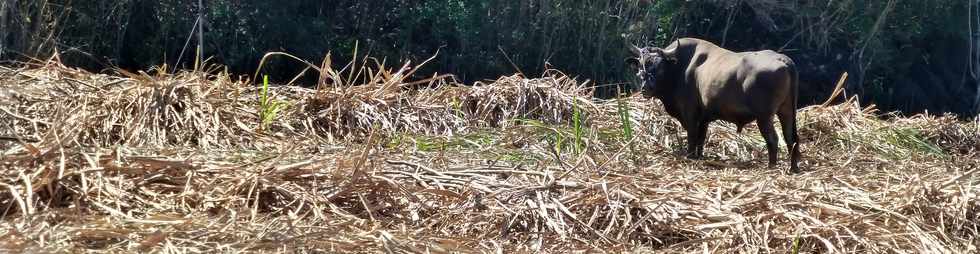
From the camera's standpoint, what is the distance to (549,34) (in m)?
17.6

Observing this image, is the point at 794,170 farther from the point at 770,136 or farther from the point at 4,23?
the point at 4,23

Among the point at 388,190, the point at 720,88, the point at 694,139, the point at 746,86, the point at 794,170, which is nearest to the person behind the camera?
the point at 388,190

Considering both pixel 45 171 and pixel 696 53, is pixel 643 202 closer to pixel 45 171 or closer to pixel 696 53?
pixel 45 171

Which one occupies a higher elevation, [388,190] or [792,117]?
[388,190]

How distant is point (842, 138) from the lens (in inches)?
442

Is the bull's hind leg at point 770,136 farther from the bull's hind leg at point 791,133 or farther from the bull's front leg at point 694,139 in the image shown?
the bull's front leg at point 694,139

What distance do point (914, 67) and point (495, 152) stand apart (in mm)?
11298

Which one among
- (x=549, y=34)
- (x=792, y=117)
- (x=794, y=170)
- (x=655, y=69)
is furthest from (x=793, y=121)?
(x=549, y=34)

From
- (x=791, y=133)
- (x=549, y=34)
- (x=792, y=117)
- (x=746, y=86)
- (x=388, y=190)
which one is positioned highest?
(x=388, y=190)

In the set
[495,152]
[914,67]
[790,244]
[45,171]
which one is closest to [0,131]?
[45,171]

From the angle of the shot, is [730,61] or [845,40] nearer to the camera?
[730,61]

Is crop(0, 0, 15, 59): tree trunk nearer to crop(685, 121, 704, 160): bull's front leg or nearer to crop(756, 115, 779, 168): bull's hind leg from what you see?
crop(685, 121, 704, 160): bull's front leg

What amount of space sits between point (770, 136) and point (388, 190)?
139 inches

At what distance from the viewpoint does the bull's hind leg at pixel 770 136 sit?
9.54 meters
